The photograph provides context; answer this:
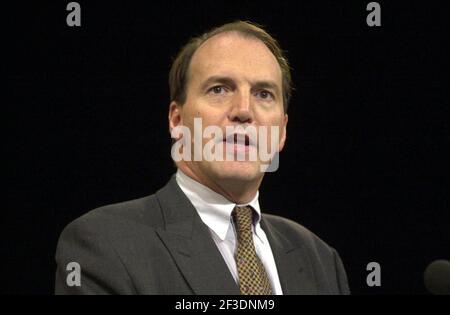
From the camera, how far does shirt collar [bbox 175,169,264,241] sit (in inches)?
79.6

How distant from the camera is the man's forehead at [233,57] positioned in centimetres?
205

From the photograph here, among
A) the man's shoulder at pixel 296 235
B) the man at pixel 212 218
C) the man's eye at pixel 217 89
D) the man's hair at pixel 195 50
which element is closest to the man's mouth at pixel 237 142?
the man at pixel 212 218

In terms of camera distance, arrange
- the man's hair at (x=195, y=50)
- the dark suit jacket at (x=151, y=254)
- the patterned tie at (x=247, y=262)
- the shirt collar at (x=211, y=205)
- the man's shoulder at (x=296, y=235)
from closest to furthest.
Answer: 1. the dark suit jacket at (x=151, y=254)
2. the patterned tie at (x=247, y=262)
3. the shirt collar at (x=211, y=205)
4. the man's hair at (x=195, y=50)
5. the man's shoulder at (x=296, y=235)

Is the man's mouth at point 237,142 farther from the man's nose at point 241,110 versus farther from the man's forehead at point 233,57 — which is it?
the man's forehead at point 233,57

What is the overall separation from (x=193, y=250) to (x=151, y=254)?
0.12 m

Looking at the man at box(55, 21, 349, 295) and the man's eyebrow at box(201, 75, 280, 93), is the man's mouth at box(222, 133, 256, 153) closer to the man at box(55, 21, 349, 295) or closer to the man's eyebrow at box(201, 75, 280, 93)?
the man at box(55, 21, 349, 295)

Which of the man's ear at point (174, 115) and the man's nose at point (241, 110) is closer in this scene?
the man's nose at point (241, 110)

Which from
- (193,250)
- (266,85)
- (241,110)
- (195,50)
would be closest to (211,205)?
(193,250)

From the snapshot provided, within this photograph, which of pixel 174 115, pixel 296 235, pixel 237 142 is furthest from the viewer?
pixel 296 235

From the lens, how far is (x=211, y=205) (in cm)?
204

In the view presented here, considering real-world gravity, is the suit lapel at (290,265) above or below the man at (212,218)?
below

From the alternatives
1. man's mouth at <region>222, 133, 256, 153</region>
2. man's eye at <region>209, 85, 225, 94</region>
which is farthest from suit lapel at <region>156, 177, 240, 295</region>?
man's eye at <region>209, 85, 225, 94</region>

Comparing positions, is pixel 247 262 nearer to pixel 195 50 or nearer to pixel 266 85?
pixel 266 85

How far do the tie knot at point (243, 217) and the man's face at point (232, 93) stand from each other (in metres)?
0.11
